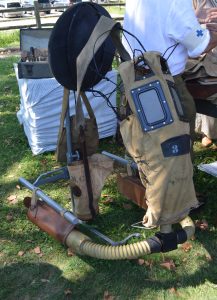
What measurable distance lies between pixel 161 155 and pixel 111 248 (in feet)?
2.18

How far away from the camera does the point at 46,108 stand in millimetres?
4363

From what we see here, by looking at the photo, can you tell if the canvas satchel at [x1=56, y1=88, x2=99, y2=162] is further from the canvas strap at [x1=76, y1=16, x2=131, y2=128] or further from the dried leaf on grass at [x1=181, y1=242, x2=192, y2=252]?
the dried leaf on grass at [x1=181, y1=242, x2=192, y2=252]

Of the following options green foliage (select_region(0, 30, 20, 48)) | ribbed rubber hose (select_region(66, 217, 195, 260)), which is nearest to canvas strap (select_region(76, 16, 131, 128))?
ribbed rubber hose (select_region(66, 217, 195, 260))

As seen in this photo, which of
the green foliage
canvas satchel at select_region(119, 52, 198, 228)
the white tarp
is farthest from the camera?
the green foliage

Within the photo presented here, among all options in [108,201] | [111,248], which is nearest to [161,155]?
[111,248]

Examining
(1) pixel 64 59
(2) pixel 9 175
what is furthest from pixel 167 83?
(2) pixel 9 175

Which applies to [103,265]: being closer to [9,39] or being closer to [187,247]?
[187,247]

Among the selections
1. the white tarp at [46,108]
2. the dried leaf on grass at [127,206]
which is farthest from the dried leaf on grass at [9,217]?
the white tarp at [46,108]

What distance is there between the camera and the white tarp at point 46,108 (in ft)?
14.0

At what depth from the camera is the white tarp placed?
4.27 m

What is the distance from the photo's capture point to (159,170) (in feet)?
7.49

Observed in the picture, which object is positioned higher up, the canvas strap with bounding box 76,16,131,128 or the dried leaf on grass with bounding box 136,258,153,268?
the canvas strap with bounding box 76,16,131,128

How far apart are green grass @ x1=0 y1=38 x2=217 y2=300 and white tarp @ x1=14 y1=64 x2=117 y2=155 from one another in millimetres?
728

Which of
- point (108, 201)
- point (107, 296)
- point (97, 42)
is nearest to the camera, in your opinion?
point (97, 42)
